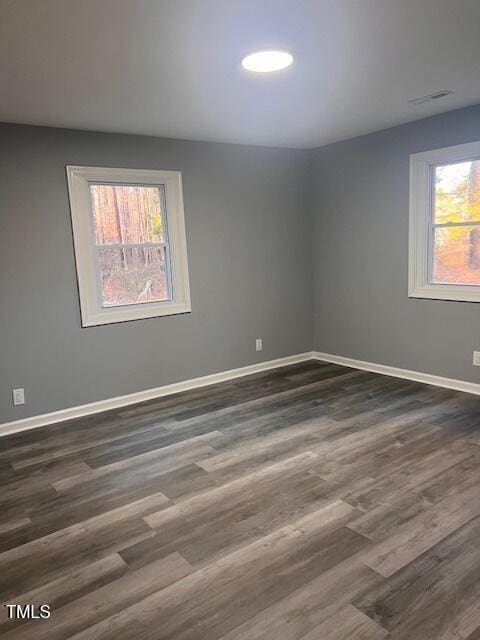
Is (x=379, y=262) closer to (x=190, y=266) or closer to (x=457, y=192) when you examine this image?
(x=457, y=192)

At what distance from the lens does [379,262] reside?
485cm

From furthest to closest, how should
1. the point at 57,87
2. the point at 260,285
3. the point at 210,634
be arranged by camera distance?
the point at 260,285 < the point at 57,87 < the point at 210,634

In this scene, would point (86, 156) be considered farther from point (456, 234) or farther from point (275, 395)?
point (456, 234)

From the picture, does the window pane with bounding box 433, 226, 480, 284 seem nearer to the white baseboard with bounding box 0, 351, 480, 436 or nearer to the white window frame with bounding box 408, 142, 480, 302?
the white window frame with bounding box 408, 142, 480, 302

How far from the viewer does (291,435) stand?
353cm

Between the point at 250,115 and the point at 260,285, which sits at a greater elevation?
the point at 250,115

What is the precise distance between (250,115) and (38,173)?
1700 mm

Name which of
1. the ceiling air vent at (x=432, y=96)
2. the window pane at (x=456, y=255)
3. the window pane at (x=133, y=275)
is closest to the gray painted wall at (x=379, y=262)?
the window pane at (x=456, y=255)

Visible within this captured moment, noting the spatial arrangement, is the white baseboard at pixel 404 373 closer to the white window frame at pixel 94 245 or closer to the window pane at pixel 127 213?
the white window frame at pixel 94 245

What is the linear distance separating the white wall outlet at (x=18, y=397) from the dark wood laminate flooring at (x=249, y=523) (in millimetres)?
246

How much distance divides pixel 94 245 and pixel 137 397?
141 centimetres

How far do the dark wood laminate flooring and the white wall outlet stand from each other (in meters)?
0.25

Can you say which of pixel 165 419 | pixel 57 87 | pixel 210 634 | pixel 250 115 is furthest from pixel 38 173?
pixel 210 634

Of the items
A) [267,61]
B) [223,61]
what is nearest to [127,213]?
[223,61]
